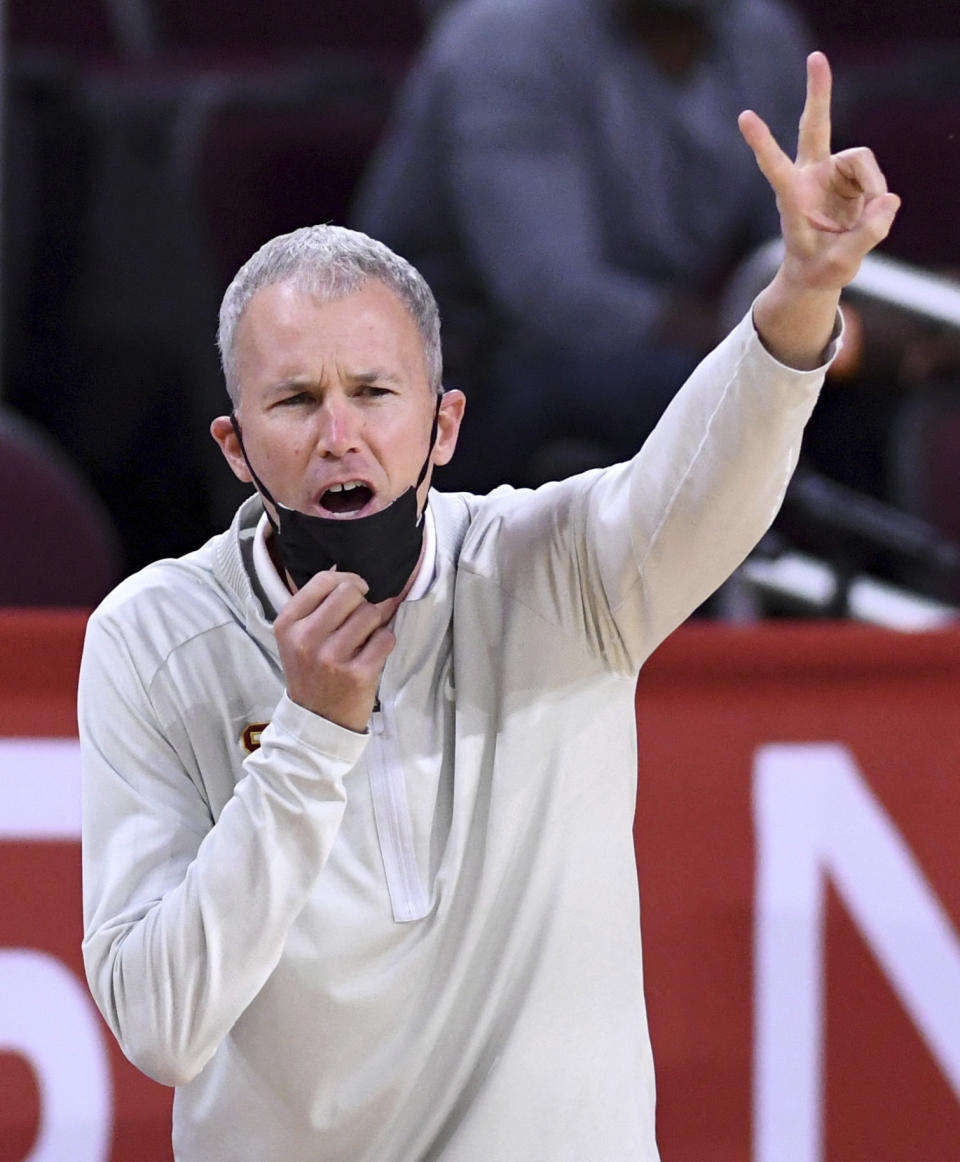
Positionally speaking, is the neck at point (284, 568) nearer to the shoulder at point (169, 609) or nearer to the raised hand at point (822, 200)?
the shoulder at point (169, 609)

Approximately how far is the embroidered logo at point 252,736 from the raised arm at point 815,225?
491 millimetres

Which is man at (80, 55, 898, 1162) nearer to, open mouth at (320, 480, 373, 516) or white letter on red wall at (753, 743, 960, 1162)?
open mouth at (320, 480, 373, 516)

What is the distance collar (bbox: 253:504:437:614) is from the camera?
1535 mm

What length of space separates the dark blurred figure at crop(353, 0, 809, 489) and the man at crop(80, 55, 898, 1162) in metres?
2.11

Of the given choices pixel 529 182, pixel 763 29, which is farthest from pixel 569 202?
pixel 763 29

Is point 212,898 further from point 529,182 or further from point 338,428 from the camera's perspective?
point 529,182

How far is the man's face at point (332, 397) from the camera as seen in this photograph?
144 centimetres

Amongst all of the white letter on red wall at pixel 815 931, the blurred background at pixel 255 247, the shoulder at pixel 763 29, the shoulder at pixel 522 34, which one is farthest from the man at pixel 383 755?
the shoulder at pixel 763 29

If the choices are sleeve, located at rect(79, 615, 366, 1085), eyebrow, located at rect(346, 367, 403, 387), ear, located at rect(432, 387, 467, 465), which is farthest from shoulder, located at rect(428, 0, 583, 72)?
sleeve, located at rect(79, 615, 366, 1085)

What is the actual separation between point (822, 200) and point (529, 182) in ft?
8.20

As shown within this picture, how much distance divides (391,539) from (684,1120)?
107cm

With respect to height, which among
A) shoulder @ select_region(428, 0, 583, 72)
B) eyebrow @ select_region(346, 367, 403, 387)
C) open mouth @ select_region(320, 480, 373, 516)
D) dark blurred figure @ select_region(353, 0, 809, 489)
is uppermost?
shoulder @ select_region(428, 0, 583, 72)

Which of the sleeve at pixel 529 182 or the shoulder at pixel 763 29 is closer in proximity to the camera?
the sleeve at pixel 529 182

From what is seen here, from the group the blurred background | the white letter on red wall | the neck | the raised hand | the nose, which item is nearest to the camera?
the raised hand
